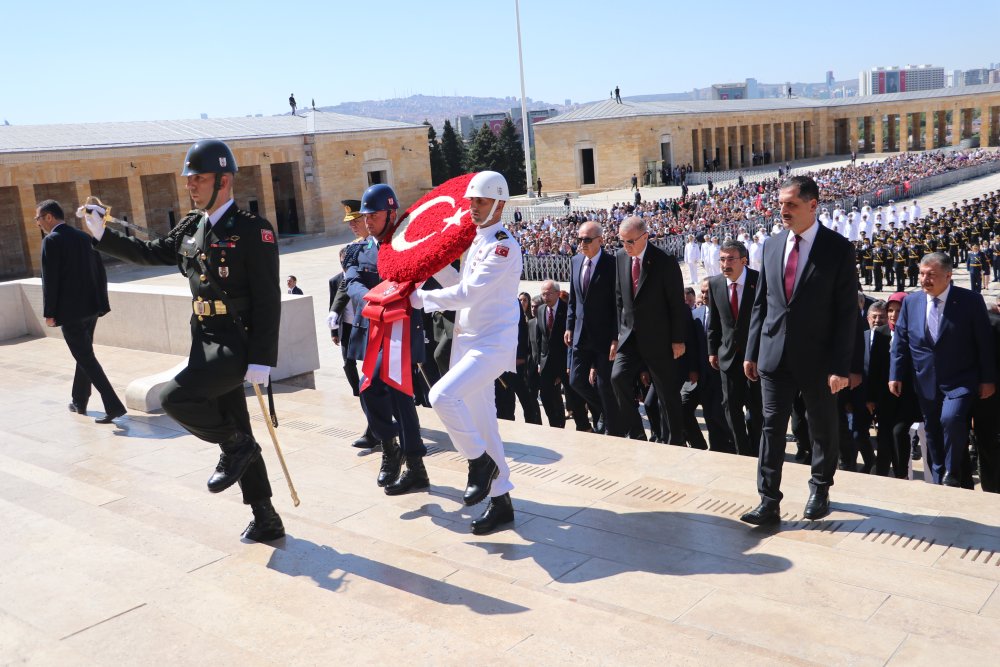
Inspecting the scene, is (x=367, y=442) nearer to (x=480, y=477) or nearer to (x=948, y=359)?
(x=480, y=477)

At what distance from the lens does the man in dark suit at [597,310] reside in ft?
21.7

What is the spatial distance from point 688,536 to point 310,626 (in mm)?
1920

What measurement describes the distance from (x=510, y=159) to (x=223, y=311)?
6234 centimetres

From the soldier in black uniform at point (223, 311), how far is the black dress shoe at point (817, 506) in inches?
110

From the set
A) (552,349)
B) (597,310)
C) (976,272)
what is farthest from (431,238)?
(976,272)

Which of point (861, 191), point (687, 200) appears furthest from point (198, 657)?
point (861, 191)

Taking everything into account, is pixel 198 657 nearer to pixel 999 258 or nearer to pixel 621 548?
pixel 621 548

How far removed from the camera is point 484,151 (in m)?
65.2

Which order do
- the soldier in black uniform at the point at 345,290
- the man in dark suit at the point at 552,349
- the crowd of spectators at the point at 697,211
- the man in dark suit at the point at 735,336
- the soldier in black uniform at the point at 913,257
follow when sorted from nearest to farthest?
the soldier in black uniform at the point at 345,290, the man in dark suit at the point at 735,336, the man in dark suit at the point at 552,349, the soldier in black uniform at the point at 913,257, the crowd of spectators at the point at 697,211

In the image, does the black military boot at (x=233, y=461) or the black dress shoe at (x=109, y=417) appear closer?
the black military boot at (x=233, y=461)

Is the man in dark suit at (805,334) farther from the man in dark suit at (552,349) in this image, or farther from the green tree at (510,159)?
the green tree at (510,159)

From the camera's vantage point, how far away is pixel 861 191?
39.4 m

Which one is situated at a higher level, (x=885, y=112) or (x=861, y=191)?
(x=885, y=112)

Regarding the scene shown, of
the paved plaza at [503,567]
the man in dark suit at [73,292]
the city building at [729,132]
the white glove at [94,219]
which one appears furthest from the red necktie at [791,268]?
the city building at [729,132]
